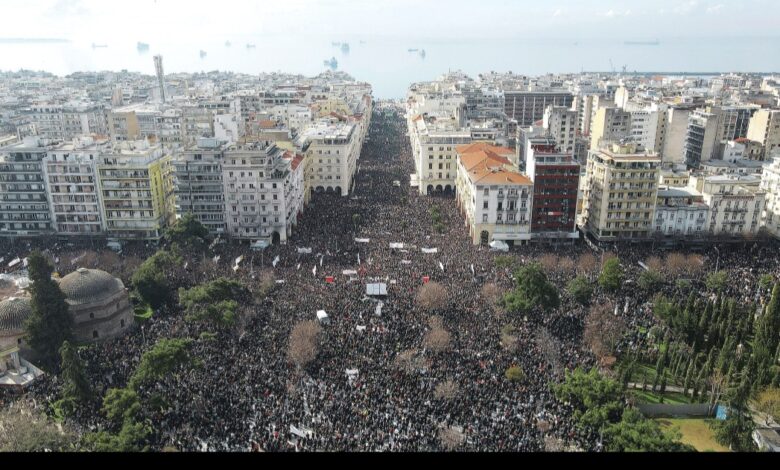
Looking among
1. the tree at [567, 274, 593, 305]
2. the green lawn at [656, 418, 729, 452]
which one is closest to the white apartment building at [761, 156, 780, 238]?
the tree at [567, 274, 593, 305]

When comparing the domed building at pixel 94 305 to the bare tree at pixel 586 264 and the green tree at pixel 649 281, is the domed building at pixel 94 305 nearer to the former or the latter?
the bare tree at pixel 586 264

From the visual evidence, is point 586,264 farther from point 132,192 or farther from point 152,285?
point 132,192

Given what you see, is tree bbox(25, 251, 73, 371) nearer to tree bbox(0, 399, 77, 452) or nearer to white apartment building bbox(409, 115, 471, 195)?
tree bbox(0, 399, 77, 452)

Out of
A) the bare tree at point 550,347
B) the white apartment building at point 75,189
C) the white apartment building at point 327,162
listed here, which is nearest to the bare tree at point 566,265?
the bare tree at point 550,347

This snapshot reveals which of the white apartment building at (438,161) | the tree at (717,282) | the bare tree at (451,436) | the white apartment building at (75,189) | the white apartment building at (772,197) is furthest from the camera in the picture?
the white apartment building at (438,161)
